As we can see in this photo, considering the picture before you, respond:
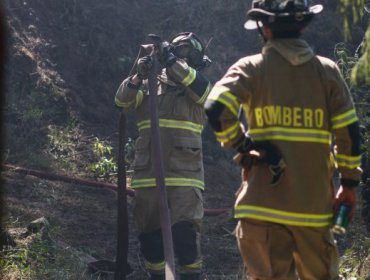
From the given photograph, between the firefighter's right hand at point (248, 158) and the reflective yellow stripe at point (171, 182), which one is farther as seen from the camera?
the reflective yellow stripe at point (171, 182)

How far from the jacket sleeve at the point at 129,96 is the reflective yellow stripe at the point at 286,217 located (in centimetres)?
229

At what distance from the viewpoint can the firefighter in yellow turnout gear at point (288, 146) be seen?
3672mm

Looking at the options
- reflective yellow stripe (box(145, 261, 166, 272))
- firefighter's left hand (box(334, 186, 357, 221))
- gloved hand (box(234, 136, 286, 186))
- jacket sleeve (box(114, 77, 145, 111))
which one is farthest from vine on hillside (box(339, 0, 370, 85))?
reflective yellow stripe (box(145, 261, 166, 272))

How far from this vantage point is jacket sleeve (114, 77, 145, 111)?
5781 millimetres

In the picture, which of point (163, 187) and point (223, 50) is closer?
point (163, 187)

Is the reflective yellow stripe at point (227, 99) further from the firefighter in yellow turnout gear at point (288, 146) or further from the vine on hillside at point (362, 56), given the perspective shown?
the vine on hillside at point (362, 56)

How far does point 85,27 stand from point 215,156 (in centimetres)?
289

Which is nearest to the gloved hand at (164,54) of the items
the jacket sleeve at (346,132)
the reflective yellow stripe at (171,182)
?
the reflective yellow stripe at (171,182)

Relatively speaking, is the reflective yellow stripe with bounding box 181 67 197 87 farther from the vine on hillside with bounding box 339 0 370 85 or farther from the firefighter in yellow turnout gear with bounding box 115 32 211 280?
the vine on hillside with bounding box 339 0 370 85

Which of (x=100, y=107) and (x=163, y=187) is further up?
(x=100, y=107)


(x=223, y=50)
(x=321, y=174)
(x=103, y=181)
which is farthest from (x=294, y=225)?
(x=223, y=50)

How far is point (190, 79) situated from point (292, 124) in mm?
2124

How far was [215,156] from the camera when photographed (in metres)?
9.82

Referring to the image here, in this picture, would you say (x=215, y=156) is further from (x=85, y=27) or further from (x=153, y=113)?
(x=153, y=113)
